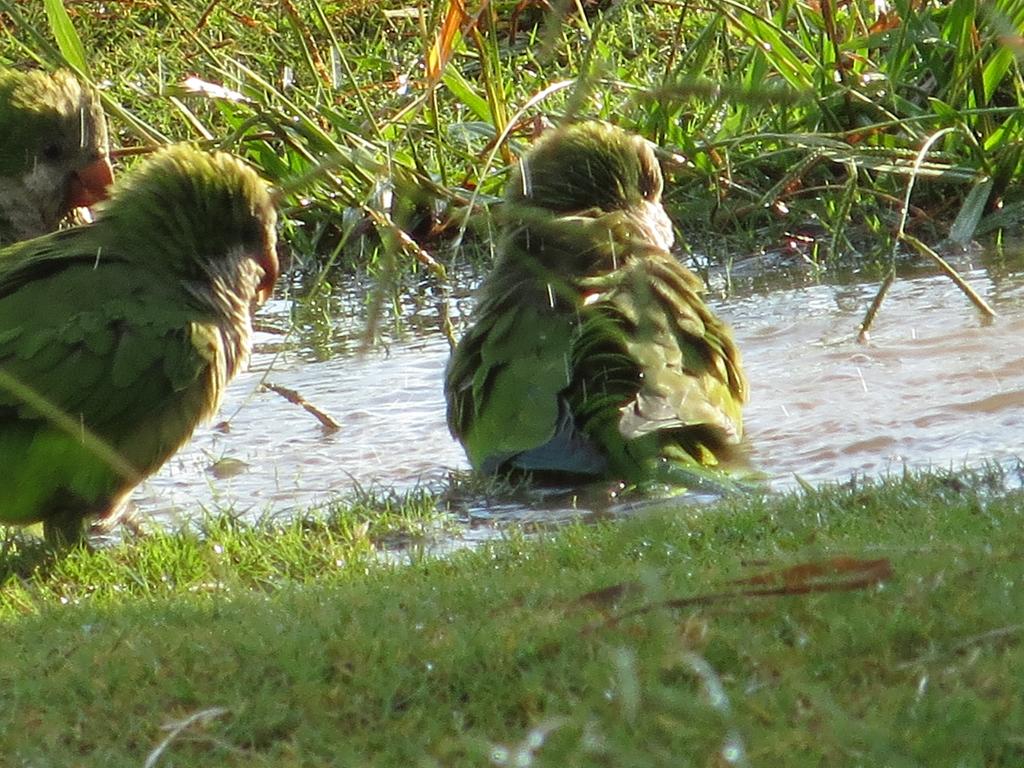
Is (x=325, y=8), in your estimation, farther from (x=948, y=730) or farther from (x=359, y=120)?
(x=948, y=730)

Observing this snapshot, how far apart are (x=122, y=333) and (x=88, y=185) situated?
7.86ft

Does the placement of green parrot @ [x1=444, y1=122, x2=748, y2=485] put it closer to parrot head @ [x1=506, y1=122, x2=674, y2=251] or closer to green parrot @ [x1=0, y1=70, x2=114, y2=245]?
parrot head @ [x1=506, y1=122, x2=674, y2=251]

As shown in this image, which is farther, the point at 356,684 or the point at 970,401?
the point at 970,401

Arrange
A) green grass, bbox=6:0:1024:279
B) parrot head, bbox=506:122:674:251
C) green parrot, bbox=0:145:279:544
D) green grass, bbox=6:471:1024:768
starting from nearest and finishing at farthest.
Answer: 1. green grass, bbox=6:471:1024:768
2. green parrot, bbox=0:145:279:544
3. parrot head, bbox=506:122:674:251
4. green grass, bbox=6:0:1024:279

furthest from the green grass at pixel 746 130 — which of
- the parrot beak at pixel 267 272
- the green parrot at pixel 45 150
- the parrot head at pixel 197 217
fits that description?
the parrot head at pixel 197 217

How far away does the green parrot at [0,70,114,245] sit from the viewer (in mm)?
6582

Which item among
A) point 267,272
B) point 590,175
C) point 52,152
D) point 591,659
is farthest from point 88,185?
point 591,659

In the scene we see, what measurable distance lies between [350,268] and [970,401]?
372 centimetres

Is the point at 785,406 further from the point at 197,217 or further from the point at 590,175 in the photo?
the point at 197,217

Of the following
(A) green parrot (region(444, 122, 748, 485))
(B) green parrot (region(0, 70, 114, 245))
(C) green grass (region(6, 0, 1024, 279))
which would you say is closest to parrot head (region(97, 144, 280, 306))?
(A) green parrot (region(444, 122, 748, 485))

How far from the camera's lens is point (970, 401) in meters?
5.12

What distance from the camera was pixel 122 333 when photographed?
449cm

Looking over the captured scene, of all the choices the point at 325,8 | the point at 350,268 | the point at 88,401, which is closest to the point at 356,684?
the point at 88,401

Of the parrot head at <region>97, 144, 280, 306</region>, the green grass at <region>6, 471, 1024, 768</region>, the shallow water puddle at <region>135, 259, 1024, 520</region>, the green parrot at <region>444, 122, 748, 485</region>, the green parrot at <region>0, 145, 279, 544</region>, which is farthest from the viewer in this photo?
the shallow water puddle at <region>135, 259, 1024, 520</region>
